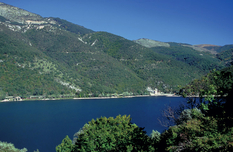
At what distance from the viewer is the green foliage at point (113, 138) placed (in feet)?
43.4

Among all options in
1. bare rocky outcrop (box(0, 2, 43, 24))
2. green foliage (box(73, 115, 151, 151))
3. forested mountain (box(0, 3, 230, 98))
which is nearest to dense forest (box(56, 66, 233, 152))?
green foliage (box(73, 115, 151, 151))

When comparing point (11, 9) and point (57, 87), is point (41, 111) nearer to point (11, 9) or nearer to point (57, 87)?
point (57, 87)

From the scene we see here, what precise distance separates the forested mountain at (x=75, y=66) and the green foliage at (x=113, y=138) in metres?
74.3

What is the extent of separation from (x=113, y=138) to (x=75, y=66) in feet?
371

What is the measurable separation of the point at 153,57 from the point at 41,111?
3883 inches

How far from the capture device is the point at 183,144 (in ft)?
28.3

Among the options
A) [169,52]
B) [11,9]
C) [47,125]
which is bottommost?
[47,125]

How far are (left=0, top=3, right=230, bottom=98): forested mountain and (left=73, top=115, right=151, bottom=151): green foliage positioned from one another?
74253 mm

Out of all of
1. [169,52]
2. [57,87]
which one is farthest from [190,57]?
[57,87]

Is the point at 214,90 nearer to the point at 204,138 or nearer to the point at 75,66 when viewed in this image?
the point at 204,138

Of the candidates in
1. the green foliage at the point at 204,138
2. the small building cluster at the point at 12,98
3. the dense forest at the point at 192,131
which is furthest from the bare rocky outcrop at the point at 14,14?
the green foliage at the point at 204,138

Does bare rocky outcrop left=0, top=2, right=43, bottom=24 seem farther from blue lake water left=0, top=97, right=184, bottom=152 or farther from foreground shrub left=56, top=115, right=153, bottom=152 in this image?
foreground shrub left=56, top=115, right=153, bottom=152

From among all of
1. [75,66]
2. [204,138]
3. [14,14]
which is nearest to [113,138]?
[204,138]

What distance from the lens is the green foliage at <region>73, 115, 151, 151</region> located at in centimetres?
1323
